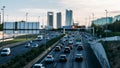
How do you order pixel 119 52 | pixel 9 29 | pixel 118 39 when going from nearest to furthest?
pixel 119 52 → pixel 118 39 → pixel 9 29

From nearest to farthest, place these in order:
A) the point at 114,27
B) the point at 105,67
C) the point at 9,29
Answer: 1. the point at 105,67
2. the point at 9,29
3. the point at 114,27

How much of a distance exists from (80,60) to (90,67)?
40.3 ft

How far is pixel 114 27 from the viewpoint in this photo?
151 m

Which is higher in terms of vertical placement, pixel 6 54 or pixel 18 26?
pixel 18 26

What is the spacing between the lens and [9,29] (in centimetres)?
9062

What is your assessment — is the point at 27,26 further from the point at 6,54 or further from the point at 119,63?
the point at 119,63

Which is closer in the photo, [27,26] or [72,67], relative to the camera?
[72,67]

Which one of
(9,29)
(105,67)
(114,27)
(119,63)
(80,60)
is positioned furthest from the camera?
(114,27)

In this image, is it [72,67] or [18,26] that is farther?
[18,26]

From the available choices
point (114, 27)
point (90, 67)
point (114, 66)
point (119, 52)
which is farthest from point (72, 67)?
point (114, 27)

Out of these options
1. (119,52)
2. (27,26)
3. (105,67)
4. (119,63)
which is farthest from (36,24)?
(105,67)

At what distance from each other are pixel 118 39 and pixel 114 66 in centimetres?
3834

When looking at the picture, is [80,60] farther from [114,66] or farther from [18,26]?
[18,26]

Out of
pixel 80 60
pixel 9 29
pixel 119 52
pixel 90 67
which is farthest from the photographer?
pixel 9 29
